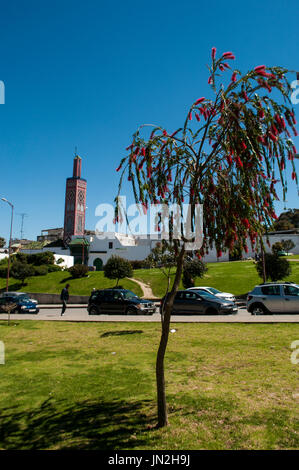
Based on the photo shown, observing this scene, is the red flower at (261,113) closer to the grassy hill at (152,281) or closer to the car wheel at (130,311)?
the car wheel at (130,311)

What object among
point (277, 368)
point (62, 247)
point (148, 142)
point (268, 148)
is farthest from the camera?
point (62, 247)

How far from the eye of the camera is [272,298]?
15.9 meters

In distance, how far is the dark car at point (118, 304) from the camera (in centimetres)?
1881

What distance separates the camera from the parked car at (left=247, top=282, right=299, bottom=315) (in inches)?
617

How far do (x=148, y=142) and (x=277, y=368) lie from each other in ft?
19.2

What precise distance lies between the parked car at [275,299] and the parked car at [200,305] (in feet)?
4.73

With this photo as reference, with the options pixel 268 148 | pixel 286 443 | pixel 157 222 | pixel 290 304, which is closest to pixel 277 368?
pixel 286 443

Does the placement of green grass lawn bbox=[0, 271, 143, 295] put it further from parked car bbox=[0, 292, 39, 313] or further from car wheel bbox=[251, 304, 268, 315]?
car wheel bbox=[251, 304, 268, 315]

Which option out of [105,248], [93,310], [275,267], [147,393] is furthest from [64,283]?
[147,393]

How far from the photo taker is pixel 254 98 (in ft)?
13.5

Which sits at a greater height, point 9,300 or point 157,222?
point 157,222

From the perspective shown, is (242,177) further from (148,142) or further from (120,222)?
(120,222)

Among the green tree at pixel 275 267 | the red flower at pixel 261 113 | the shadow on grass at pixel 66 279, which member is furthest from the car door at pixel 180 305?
the shadow on grass at pixel 66 279

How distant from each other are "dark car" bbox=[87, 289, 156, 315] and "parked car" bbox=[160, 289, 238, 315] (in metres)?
1.83
